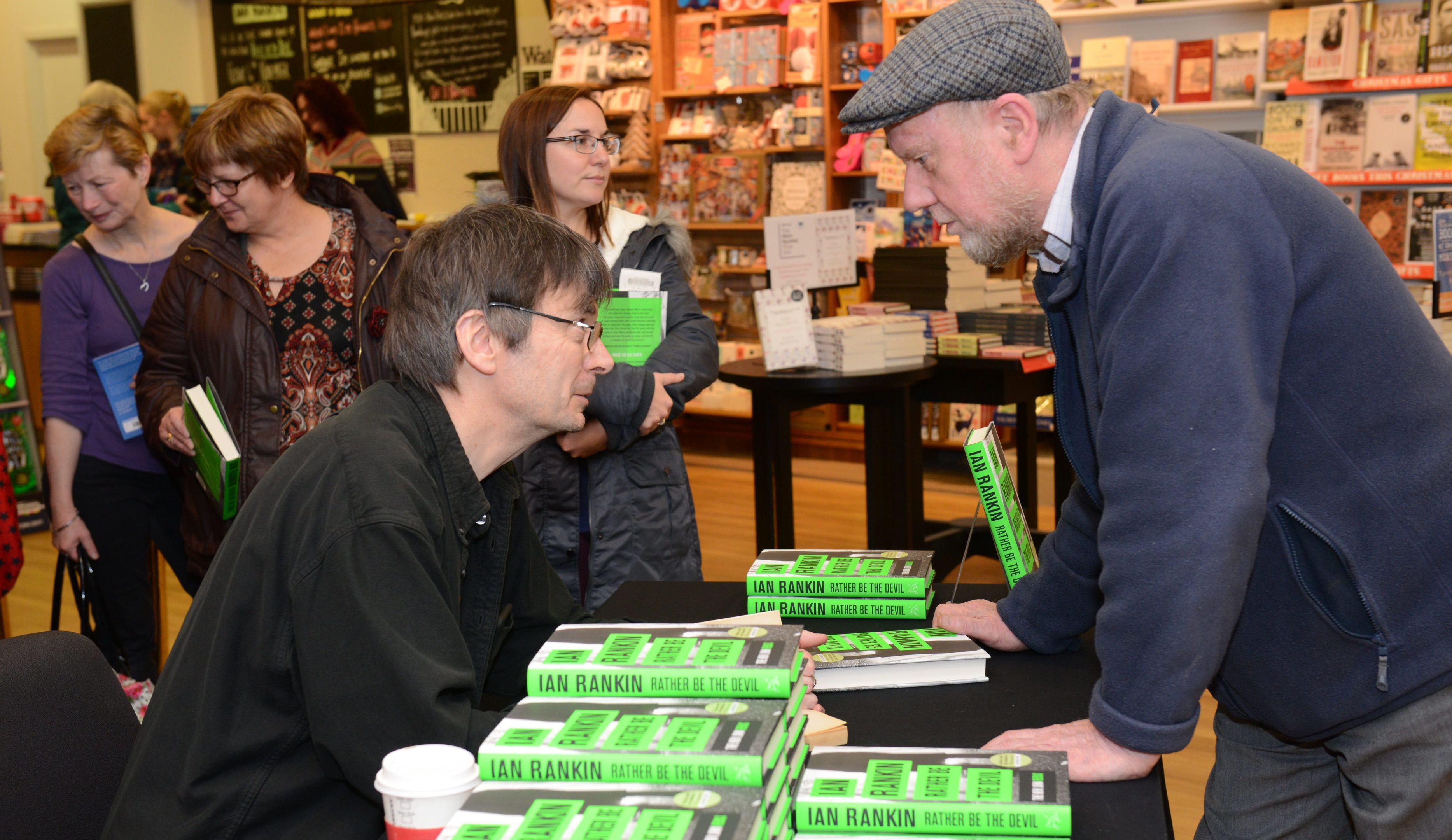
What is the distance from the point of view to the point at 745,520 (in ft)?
18.7

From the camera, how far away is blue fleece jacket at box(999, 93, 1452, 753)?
3.76ft

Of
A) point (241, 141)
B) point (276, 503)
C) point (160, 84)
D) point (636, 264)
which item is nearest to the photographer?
point (276, 503)

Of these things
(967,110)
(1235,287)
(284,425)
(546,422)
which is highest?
(967,110)

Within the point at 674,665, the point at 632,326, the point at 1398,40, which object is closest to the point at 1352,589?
the point at 674,665

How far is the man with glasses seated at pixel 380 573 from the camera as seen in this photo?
124 centimetres

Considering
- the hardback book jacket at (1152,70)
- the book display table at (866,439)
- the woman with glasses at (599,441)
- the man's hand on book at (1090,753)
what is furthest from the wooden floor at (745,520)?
the man's hand on book at (1090,753)

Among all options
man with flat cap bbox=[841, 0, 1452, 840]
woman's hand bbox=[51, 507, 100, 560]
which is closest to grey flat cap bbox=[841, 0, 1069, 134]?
man with flat cap bbox=[841, 0, 1452, 840]

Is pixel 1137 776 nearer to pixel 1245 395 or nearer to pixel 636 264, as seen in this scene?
pixel 1245 395

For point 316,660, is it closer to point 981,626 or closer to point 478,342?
point 478,342

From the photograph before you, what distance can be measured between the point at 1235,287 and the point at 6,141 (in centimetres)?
1245

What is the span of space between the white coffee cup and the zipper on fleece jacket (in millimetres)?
876

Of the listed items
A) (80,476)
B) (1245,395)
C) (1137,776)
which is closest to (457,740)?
(1137,776)

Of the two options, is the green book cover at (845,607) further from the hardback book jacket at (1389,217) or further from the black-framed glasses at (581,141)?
the hardback book jacket at (1389,217)

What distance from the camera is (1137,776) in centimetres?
123
